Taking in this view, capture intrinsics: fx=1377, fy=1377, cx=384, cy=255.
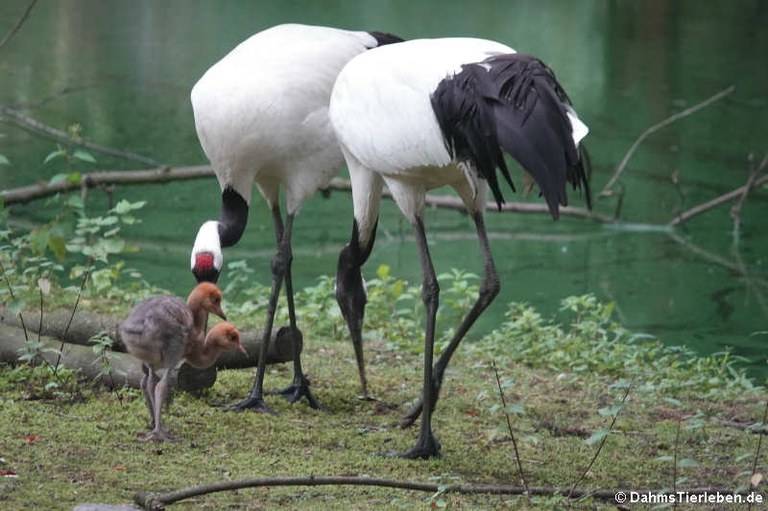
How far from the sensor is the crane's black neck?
6344 millimetres

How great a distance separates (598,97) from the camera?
15844mm

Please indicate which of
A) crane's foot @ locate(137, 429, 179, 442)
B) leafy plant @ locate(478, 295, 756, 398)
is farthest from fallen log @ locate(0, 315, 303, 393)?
leafy plant @ locate(478, 295, 756, 398)

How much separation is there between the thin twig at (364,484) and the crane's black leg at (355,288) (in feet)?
5.33

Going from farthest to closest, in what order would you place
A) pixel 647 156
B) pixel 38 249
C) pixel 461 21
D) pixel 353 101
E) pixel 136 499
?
pixel 461 21, pixel 647 156, pixel 38 249, pixel 353 101, pixel 136 499

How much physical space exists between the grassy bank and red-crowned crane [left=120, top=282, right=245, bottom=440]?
173mm

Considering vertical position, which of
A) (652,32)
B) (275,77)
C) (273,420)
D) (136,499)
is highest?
(275,77)

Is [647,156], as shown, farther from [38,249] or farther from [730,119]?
[38,249]

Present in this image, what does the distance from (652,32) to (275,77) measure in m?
14.4

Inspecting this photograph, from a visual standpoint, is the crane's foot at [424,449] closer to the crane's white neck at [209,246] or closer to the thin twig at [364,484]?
the thin twig at [364,484]

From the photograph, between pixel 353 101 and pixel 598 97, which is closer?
pixel 353 101

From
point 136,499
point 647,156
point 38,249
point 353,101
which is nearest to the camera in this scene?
point 136,499

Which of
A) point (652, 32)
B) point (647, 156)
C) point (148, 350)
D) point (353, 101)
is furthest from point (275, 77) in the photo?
point (652, 32)

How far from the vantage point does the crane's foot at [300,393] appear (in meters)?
6.05

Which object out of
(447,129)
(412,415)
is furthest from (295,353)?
(447,129)
